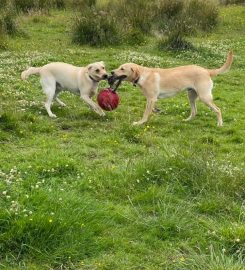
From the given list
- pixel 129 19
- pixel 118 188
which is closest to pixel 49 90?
pixel 118 188

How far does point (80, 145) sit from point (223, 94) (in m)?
5.49

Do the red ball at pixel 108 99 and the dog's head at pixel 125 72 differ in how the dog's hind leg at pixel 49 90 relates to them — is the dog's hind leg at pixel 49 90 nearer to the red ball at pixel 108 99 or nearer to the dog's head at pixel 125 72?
the red ball at pixel 108 99

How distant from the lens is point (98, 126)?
9867 mm

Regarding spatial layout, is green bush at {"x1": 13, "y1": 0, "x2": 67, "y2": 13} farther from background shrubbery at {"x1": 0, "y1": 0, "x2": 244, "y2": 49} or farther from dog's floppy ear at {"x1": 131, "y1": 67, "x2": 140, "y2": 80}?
dog's floppy ear at {"x1": 131, "y1": 67, "x2": 140, "y2": 80}

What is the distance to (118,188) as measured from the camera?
6762 mm

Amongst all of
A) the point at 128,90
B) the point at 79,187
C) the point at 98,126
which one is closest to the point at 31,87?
the point at 128,90

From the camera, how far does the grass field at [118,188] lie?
5.31 m

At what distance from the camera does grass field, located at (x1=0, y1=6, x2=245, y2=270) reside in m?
5.31

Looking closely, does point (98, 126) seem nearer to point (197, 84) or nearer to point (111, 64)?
point (197, 84)

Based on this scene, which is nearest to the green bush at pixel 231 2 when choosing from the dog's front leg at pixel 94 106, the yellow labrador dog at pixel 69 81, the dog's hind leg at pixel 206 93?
the dog's hind leg at pixel 206 93

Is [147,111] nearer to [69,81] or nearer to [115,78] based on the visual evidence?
[115,78]

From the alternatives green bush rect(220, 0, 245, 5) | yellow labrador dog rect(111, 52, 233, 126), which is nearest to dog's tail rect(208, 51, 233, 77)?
yellow labrador dog rect(111, 52, 233, 126)

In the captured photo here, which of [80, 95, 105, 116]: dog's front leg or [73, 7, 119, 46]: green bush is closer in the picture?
[80, 95, 105, 116]: dog's front leg

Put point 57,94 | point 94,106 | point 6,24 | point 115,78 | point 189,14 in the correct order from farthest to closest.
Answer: point 189,14, point 6,24, point 57,94, point 94,106, point 115,78
